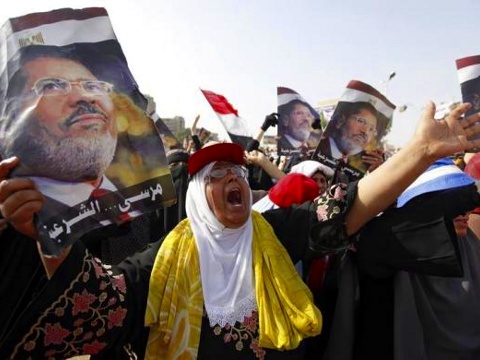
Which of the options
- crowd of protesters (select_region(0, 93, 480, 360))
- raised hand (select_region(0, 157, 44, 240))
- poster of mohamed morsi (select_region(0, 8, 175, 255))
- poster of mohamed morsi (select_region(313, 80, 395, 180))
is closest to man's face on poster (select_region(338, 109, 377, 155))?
poster of mohamed morsi (select_region(313, 80, 395, 180))

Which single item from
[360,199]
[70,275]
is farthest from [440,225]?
[70,275]

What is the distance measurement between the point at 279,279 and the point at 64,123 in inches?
42.1

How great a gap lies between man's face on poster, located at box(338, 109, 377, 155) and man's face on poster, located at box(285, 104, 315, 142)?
2.00 m

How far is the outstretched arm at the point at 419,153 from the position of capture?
1.60m

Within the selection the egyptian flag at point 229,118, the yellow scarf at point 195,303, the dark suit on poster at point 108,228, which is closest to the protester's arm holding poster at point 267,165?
the egyptian flag at point 229,118

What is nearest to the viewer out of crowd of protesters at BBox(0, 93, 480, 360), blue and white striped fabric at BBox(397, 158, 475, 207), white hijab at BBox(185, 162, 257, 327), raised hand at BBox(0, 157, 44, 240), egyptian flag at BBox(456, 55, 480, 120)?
raised hand at BBox(0, 157, 44, 240)

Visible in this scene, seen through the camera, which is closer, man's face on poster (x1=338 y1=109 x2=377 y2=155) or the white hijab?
the white hijab

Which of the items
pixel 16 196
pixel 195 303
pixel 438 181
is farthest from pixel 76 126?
pixel 438 181

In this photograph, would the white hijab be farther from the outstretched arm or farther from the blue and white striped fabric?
the blue and white striped fabric

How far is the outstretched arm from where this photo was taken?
1.60 m

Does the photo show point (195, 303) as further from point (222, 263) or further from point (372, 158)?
point (372, 158)

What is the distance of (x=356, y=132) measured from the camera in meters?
3.17

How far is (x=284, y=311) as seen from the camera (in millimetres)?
1729

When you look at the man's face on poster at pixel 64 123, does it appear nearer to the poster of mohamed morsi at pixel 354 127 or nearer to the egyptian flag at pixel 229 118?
the poster of mohamed morsi at pixel 354 127
